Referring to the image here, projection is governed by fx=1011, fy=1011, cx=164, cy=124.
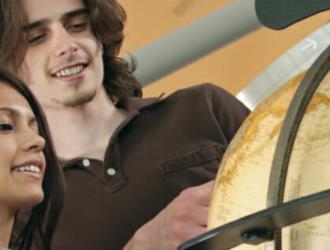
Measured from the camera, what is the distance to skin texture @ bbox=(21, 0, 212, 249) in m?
1.34

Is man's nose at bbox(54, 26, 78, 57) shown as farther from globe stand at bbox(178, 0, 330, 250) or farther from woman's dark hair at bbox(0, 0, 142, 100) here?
globe stand at bbox(178, 0, 330, 250)

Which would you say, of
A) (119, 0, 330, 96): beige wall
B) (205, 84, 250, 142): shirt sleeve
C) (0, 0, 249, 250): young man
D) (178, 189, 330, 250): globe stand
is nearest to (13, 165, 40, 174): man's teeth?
(0, 0, 249, 250): young man

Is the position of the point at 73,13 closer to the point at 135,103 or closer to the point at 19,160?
the point at 135,103

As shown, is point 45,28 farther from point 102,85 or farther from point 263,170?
point 263,170

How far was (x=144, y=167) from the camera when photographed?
1.20 m

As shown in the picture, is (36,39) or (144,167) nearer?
(144,167)

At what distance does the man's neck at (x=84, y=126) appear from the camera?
1.32 metres

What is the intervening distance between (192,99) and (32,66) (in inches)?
9.4

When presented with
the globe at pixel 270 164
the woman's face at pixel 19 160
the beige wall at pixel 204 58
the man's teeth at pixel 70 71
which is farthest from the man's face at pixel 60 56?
the beige wall at pixel 204 58

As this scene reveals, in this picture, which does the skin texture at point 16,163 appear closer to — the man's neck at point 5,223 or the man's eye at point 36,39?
the man's neck at point 5,223

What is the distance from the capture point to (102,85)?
1.46 metres

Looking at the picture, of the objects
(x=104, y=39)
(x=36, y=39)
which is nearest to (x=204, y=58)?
(x=104, y=39)

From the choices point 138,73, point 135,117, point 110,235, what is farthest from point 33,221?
point 138,73

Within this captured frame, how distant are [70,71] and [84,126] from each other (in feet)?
0.25
